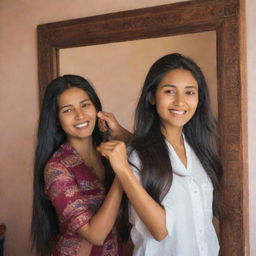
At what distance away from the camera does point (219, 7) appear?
1518 mm

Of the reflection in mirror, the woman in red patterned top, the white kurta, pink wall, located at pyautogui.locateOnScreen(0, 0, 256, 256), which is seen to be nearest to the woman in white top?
the white kurta

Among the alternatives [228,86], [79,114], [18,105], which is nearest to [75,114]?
[79,114]

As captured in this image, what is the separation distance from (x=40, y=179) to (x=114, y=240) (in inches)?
14.8

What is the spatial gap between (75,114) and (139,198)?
1.52 feet

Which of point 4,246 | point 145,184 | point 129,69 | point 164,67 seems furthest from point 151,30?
point 4,246

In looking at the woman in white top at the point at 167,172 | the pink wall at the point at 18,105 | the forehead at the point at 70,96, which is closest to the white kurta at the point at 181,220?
the woman in white top at the point at 167,172

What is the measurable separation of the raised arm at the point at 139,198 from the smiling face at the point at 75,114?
0.30 metres

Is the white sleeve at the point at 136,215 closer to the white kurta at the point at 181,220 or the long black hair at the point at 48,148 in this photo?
the white kurta at the point at 181,220

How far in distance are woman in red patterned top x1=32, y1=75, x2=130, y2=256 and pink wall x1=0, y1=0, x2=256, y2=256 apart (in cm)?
68

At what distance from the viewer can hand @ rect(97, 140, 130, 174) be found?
1.10 meters

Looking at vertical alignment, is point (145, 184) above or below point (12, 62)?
below

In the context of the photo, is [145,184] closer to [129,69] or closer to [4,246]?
[129,69]

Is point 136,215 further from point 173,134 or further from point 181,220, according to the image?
point 173,134

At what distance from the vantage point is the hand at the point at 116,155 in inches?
43.3
